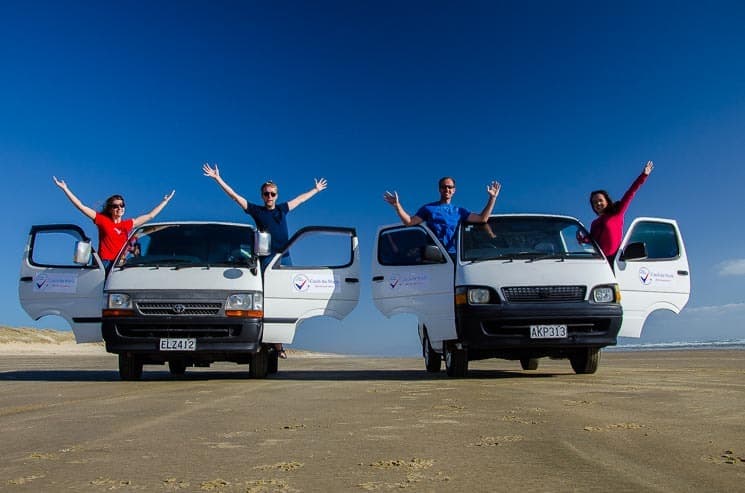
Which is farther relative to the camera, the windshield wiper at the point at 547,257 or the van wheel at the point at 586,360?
the van wheel at the point at 586,360

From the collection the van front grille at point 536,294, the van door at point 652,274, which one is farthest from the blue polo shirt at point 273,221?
the van door at point 652,274

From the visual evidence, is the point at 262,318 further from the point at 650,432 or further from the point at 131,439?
the point at 650,432

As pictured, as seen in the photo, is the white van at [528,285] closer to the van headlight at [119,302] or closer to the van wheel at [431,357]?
the van wheel at [431,357]

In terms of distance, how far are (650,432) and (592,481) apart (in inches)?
53.4

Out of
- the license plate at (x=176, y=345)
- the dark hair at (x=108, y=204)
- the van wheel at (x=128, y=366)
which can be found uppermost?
the dark hair at (x=108, y=204)

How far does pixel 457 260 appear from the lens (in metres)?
8.40

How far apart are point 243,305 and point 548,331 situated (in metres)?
3.63

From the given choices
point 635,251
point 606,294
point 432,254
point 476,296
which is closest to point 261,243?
point 432,254

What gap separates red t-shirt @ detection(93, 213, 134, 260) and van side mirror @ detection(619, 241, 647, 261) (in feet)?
21.8

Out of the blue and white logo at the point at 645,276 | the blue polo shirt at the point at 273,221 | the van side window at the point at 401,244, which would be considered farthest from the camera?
the blue polo shirt at the point at 273,221

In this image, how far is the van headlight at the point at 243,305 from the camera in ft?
27.3

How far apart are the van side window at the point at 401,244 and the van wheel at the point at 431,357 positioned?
1603 mm

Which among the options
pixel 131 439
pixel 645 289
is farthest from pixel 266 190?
pixel 131 439

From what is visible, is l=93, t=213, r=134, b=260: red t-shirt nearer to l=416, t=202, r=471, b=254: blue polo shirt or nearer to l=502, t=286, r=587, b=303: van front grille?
l=416, t=202, r=471, b=254: blue polo shirt
